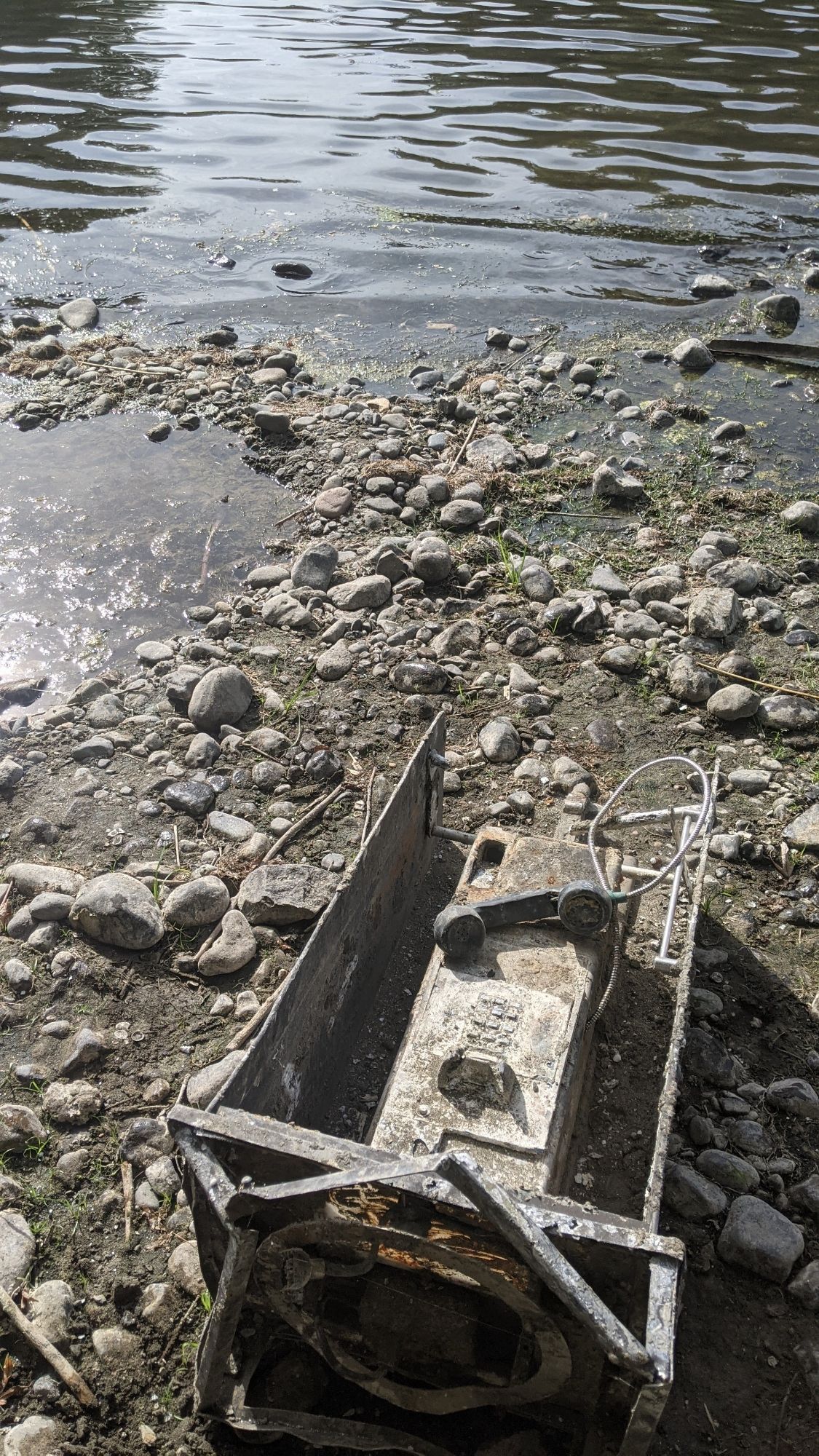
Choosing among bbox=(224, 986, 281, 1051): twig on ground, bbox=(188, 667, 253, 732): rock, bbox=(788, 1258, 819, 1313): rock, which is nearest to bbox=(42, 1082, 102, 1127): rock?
bbox=(224, 986, 281, 1051): twig on ground

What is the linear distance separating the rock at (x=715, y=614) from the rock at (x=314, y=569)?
5.60 feet

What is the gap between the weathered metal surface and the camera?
2570 mm

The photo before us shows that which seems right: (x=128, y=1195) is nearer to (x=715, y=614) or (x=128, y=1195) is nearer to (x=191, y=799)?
(x=191, y=799)

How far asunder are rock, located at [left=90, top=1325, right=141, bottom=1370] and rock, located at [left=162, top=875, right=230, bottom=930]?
4.34 feet

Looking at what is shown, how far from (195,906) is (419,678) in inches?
60.1

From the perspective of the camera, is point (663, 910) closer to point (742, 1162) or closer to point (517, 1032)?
point (742, 1162)

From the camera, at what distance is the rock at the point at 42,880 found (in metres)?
3.93

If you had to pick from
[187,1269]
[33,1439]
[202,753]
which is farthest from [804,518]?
[33,1439]

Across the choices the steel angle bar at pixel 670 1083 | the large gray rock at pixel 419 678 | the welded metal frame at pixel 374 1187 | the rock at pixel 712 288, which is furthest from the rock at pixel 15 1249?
the rock at pixel 712 288

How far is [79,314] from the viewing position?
8258mm

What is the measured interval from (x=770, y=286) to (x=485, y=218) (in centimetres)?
271

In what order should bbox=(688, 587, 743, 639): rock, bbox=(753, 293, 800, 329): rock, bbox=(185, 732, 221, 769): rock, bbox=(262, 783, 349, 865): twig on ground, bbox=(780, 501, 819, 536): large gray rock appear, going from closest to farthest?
bbox=(262, 783, 349, 865): twig on ground
bbox=(185, 732, 221, 769): rock
bbox=(688, 587, 743, 639): rock
bbox=(780, 501, 819, 536): large gray rock
bbox=(753, 293, 800, 329): rock

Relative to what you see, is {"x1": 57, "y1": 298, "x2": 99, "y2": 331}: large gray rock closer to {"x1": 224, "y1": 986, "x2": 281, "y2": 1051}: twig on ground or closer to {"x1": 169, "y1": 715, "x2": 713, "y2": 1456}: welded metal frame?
{"x1": 224, "y1": 986, "x2": 281, "y2": 1051}: twig on ground

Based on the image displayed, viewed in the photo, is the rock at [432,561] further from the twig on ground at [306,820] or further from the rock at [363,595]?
the twig on ground at [306,820]
